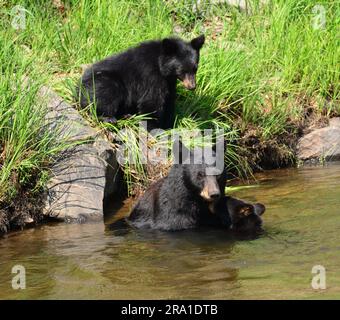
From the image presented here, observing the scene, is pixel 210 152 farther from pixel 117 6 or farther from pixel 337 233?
pixel 117 6

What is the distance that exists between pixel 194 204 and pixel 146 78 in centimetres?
211

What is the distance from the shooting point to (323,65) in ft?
32.5

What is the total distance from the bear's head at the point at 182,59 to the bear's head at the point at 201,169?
1.77 metres

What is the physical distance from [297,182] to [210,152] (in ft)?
7.10

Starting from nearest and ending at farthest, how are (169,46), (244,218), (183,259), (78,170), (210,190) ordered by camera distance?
(183,259)
(210,190)
(244,218)
(78,170)
(169,46)

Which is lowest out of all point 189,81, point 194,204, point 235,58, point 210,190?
point 194,204

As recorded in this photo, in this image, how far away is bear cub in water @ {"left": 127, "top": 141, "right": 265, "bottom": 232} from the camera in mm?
6691

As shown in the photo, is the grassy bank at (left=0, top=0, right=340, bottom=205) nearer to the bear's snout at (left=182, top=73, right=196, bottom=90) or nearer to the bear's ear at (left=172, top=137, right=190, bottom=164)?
the bear's snout at (left=182, top=73, right=196, bottom=90)

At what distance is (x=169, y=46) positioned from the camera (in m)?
8.41

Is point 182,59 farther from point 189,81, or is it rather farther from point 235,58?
point 235,58

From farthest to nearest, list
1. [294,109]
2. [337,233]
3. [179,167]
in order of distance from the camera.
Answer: [294,109] → [179,167] → [337,233]

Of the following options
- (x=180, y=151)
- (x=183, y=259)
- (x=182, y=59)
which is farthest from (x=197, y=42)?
Result: (x=183, y=259)

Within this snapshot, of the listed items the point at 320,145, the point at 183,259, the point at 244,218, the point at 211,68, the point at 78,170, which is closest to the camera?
the point at 183,259
